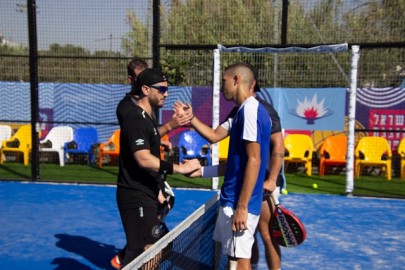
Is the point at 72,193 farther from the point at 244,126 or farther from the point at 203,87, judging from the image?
the point at 244,126

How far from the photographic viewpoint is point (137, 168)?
422 centimetres

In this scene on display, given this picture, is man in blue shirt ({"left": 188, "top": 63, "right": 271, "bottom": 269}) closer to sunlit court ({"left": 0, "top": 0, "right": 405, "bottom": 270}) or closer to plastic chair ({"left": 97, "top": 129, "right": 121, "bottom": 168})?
sunlit court ({"left": 0, "top": 0, "right": 405, "bottom": 270})

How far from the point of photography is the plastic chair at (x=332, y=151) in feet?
41.5

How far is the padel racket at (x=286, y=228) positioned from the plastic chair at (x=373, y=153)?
799 centimetres

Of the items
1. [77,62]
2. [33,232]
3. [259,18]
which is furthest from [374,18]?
[33,232]

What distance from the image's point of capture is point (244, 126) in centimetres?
360

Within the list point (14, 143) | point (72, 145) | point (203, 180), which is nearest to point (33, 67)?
point (72, 145)

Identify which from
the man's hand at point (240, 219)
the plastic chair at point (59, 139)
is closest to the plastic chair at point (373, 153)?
the plastic chair at point (59, 139)

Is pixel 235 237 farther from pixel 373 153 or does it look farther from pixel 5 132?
pixel 5 132

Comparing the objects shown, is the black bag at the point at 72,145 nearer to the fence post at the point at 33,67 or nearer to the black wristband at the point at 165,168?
the fence post at the point at 33,67

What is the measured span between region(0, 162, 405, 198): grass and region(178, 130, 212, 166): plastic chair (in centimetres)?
64

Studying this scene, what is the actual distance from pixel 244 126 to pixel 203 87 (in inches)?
377

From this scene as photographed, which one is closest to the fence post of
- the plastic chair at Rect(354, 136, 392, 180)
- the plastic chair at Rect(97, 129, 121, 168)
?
the plastic chair at Rect(97, 129, 121, 168)

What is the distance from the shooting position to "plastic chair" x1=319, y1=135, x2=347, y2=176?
1265 centimetres
